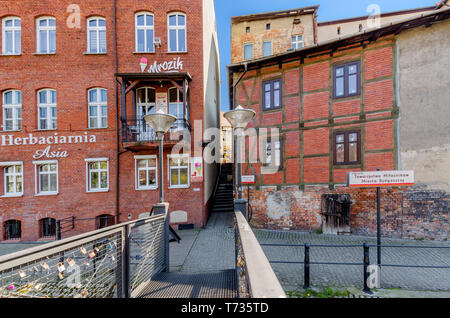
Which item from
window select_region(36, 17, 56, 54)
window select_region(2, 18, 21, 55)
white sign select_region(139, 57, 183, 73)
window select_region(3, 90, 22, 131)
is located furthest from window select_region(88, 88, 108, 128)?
window select_region(2, 18, 21, 55)

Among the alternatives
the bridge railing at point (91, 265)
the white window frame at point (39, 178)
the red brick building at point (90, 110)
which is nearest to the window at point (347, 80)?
the red brick building at point (90, 110)

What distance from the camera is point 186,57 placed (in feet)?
32.8

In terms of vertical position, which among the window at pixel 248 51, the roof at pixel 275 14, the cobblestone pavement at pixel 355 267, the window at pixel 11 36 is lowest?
the cobblestone pavement at pixel 355 267

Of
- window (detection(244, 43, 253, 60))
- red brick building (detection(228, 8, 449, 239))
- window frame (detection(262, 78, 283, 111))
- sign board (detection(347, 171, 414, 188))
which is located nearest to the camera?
sign board (detection(347, 171, 414, 188))

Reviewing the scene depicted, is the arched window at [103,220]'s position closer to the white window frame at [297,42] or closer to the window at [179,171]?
the window at [179,171]

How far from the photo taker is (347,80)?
8609 mm

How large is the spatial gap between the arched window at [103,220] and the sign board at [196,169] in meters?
4.30

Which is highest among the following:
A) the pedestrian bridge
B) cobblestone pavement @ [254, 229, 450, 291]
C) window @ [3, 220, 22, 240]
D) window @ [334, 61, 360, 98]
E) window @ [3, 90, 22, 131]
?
window @ [334, 61, 360, 98]

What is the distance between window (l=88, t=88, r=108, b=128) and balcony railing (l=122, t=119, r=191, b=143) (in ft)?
4.36

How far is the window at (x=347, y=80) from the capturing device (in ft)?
27.8

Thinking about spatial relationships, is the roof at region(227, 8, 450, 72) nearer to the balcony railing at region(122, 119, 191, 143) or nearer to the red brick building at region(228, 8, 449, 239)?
the red brick building at region(228, 8, 449, 239)

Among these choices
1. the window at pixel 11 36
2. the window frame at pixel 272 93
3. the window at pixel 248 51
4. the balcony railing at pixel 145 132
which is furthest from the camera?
the window at pixel 248 51

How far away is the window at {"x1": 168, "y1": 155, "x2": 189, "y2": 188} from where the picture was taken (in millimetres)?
9867

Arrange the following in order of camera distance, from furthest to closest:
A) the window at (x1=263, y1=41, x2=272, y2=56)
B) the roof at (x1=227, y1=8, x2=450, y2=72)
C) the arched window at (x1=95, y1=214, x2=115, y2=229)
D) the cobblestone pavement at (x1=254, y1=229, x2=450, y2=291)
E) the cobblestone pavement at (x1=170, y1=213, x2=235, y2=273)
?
the window at (x1=263, y1=41, x2=272, y2=56) < the arched window at (x1=95, y1=214, x2=115, y2=229) < the roof at (x1=227, y1=8, x2=450, y2=72) < the cobblestone pavement at (x1=170, y1=213, x2=235, y2=273) < the cobblestone pavement at (x1=254, y1=229, x2=450, y2=291)
